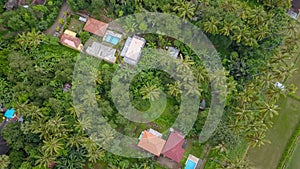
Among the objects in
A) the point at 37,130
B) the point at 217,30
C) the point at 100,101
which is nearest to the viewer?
the point at 37,130

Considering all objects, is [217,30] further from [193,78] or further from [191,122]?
[191,122]

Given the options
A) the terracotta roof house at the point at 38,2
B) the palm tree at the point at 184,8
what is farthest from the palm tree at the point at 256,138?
the terracotta roof house at the point at 38,2

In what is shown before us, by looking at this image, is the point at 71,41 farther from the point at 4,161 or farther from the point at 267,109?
the point at 267,109

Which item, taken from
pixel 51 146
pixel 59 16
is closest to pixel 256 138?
pixel 51 146

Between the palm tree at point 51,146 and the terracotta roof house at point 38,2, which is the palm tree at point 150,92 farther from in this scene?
the terracotta roof house at point 38,2

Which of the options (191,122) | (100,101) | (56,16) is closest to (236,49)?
(191,122)
